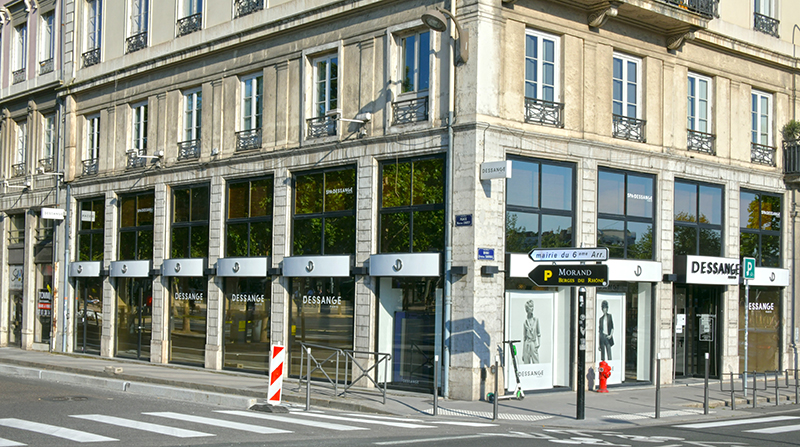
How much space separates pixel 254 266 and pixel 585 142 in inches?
357

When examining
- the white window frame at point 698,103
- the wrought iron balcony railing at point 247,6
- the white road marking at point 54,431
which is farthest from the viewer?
the wrought iron balcony railing at point 247,6

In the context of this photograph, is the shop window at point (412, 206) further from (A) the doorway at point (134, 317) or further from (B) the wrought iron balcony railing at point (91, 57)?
(B) the wrought iron balcony railing at point (91, 57)

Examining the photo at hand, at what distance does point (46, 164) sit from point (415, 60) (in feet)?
58.4

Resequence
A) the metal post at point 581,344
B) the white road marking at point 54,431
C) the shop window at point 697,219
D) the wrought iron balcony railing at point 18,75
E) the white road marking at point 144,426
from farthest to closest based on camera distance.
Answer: the wrought iron balcony railing at point 18,75 → the shop window at point 697,219 → the metal post at point 581,344 → the white road marking at point 144,426 → the white road marking at point 54,431

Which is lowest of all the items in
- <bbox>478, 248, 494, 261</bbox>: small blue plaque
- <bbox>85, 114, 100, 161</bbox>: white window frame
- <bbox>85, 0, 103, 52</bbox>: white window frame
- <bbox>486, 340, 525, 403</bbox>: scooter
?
<bbox>486, 340, 525, 403</bbox>: scooter

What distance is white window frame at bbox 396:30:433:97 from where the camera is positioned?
18.4 m

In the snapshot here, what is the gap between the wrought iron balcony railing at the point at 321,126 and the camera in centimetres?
2052

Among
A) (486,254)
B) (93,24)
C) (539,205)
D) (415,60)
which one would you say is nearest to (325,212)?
(415,60)

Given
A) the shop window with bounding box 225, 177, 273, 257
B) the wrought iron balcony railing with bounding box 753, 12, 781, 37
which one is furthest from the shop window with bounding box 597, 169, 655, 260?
the shop window with bounding box 225, 177, 273, 257

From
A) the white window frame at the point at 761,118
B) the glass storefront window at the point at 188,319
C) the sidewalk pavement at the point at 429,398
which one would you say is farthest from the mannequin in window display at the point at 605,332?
the glass storefront window at the point at 188,319

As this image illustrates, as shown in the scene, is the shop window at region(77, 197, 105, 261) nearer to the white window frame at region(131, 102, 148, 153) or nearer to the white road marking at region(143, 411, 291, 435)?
the white window frame at region(131, 102, 148, 153)

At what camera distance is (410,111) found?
18719 millimetres

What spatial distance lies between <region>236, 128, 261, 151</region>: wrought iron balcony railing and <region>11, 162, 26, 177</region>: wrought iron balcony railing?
13.3 m

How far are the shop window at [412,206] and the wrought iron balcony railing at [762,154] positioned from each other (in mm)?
10146
